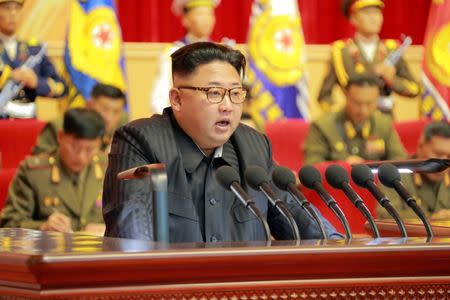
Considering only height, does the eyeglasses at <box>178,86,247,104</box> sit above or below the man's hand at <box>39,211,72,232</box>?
above

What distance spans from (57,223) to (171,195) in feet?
5.63

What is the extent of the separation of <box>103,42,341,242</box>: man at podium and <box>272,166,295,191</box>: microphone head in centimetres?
27

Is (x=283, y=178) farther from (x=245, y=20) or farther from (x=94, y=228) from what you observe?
(x=245, y=20)

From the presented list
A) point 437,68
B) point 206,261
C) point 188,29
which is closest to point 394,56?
point 437,68

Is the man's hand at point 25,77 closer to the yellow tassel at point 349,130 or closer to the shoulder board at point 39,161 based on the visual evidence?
the shoulder board at point 39,161

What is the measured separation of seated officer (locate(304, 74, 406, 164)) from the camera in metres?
5.54

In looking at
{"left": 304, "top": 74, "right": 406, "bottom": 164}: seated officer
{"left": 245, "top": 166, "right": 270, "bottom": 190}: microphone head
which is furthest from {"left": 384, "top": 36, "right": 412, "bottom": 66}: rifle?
{"left": 245, "top": 166, "right": 270, "bottom": 190}: microphone head

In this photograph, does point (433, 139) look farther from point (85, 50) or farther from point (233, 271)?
point (233, 271)

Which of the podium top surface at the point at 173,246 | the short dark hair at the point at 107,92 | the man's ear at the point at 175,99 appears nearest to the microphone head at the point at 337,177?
the podium top surface at the point at 173,246

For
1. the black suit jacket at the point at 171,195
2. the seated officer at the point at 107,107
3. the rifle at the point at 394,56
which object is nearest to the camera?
the black suit jacket at the point at 171,195

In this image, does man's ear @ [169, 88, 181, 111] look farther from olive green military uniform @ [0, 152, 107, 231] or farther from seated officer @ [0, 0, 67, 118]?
seated officer @ [0, 0, 67, 118]

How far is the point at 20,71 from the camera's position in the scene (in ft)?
17.5

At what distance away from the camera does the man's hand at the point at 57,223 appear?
156 inches

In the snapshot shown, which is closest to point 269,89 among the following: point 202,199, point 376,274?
point 202,199
